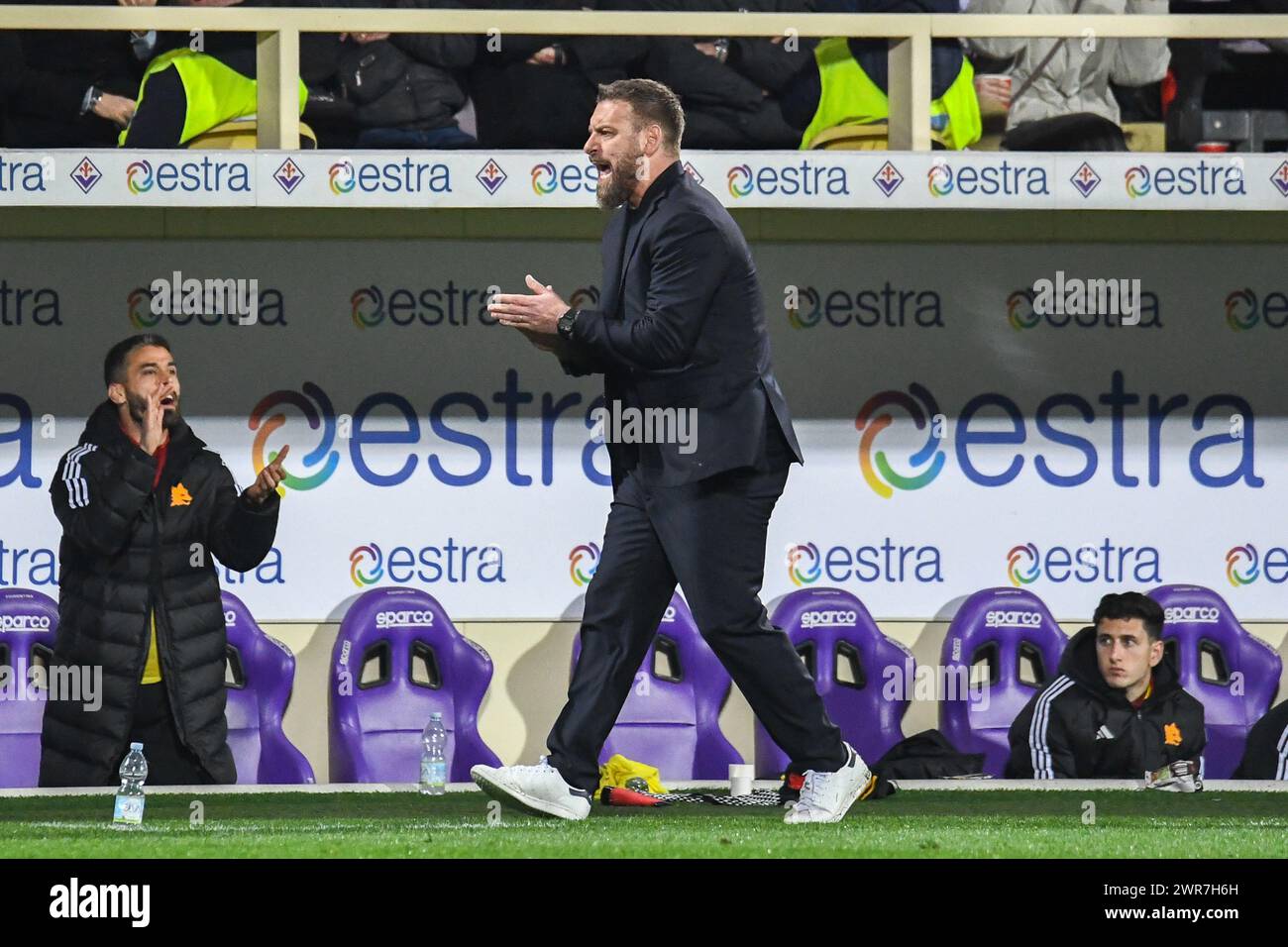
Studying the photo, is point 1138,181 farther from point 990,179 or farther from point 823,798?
point 823,798

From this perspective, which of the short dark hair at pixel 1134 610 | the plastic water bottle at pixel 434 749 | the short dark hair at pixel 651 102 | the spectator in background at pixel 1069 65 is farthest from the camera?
the spectator in background at pixel 1069 65

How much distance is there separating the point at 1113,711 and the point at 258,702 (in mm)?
3412

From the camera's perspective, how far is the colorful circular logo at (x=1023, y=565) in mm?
10164

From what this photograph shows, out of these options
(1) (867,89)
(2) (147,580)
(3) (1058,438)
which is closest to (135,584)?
(2) (147,580)

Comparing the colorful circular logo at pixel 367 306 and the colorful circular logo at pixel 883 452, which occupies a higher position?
the colorful circular logo at pixel 367 306

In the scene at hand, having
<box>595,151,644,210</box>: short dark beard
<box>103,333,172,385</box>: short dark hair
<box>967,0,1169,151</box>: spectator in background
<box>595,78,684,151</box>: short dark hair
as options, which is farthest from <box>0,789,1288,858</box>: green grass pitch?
<box>967,0,1169,151</box>: spectator in background

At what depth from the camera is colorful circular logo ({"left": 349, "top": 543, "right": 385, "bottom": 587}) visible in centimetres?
996

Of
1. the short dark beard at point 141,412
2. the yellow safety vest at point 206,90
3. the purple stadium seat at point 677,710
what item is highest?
Result: the yellow safety vest at point 206,90

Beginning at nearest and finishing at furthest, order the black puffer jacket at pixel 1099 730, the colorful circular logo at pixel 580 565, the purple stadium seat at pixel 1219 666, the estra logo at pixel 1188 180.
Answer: the black puffer jacket at pixel 1099 730, the estra logo at pixel 1188 180, the purple stadium seat at pixel 1219 666, the colorful circular logo at pixel 580 565

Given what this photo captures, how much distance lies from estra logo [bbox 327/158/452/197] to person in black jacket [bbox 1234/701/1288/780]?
390 centimetres

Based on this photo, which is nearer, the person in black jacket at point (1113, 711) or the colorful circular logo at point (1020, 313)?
the person in black jacket at point (1113, 711)

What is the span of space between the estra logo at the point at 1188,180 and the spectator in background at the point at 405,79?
2.75 m

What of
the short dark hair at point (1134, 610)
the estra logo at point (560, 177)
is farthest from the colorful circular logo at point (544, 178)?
the short dark hair at point (1134, 610)

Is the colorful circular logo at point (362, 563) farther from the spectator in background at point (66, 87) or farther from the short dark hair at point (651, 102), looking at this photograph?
the short dark hair at point (651, 102)
